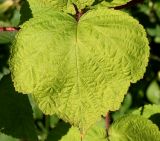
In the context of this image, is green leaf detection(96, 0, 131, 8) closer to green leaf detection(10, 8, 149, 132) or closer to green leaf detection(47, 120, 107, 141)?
green leaf detection(10, 8, 149, 132)

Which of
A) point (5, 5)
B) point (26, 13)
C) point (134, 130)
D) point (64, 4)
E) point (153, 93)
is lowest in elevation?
point (153, 93)

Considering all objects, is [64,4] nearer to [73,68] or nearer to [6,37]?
[73,68]

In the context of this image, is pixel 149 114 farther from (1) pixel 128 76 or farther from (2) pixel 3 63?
(2) pixel 3 63

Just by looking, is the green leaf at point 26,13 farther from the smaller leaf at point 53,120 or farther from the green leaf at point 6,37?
the smaller leaf at point 53,120

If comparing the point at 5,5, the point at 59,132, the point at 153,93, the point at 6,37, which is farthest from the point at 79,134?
the point at 5,5

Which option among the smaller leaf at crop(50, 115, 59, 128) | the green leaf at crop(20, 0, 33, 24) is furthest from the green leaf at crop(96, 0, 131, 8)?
the smaller leaf at crop(50, 115, 59, 128)

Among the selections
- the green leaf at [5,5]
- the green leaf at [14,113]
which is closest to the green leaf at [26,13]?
the green leaf at [14,113]
